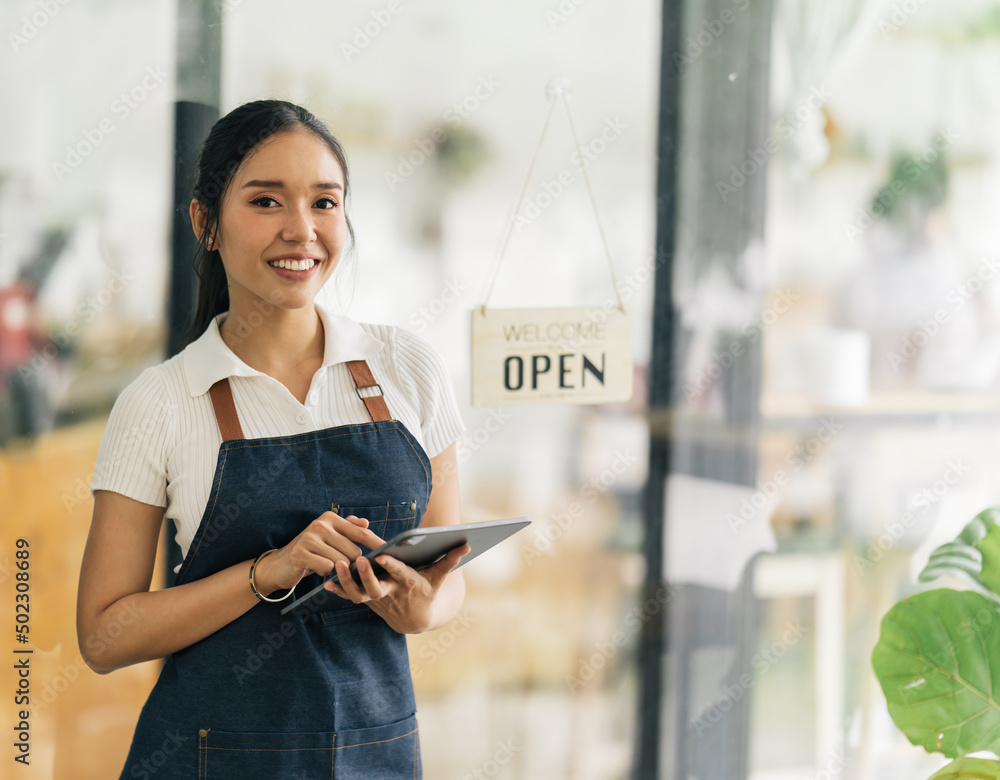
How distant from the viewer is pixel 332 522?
3.89 ft

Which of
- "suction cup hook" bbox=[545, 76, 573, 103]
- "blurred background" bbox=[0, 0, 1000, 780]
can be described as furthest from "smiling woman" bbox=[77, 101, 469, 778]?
"suction cup hook" bbox=[545, 76, 573, 103]

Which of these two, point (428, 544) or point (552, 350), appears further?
point (552, 350)

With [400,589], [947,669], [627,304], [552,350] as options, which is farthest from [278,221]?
[947,669]

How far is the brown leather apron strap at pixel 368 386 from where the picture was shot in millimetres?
1343

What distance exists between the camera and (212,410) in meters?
1.28

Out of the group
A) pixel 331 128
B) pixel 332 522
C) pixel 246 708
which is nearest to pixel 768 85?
pixel 331 128

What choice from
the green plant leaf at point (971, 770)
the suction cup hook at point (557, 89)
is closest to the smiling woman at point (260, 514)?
the suction cup hook at point (557, 89)

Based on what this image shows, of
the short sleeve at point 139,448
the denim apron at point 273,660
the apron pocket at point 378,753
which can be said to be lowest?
the apron pocket at point 378,753

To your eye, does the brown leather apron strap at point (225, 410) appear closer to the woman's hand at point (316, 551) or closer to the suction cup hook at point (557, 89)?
the woman's hand at point (316, 551)

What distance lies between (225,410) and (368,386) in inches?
7.8

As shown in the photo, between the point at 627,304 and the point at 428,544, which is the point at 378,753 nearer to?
the point at 428,544

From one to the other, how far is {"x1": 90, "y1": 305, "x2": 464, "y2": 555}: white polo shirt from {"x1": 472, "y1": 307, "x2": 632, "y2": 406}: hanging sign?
0.31 m

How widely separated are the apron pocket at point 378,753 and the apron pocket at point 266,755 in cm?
2

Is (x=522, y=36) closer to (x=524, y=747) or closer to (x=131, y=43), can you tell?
(x=131, y=43)
